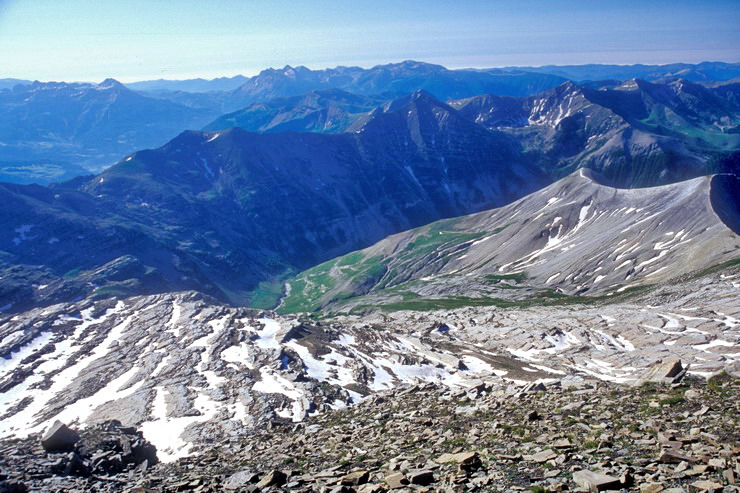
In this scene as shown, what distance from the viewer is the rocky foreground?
19905 mm

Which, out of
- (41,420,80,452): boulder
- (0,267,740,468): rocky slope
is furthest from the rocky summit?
(0,267,740,468): rocky slope

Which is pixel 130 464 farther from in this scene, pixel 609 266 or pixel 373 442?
pixel 609 266

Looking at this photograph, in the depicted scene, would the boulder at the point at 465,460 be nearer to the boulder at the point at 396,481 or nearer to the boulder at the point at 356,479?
the boulder at the point at 396,481

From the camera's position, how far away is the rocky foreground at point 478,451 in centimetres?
1990

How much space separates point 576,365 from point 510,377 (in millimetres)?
20179

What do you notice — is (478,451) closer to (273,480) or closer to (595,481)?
(595,481)

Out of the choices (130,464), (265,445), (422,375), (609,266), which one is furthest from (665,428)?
(609,266)

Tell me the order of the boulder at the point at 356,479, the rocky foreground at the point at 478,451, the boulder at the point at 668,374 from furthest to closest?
the boulder at the point at 668,374, the boulder at the point at 356,479, the rocky foreground at the point at 478,451

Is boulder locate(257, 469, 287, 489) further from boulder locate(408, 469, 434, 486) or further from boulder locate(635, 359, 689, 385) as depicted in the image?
boulder locate(635, 359, 689, 385)

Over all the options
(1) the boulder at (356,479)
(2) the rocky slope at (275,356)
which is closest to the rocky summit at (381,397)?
(1) the boulder at (356,479)

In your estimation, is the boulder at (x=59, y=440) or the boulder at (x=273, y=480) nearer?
the boulder at (x=273, y=480)

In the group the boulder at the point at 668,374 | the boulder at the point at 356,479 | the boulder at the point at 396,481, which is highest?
the boulder at the point at 396,481

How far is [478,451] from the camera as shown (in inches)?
993

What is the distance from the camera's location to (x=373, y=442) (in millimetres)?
32406
